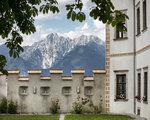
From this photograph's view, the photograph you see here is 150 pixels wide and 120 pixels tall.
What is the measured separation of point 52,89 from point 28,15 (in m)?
22.7

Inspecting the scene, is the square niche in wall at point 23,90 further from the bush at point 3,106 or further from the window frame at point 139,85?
the window frame at point 139,85

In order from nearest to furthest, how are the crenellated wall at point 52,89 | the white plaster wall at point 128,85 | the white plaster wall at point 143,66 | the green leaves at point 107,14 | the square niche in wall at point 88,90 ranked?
1. the green leaves at point 107,14
2. the white plaster wall at point 143,66
3. the white plaster wall at point 128,85
4. the crenellated wall at point 52,89
5. the square niche in wall at point 88,90

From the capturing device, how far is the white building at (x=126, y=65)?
26531mm

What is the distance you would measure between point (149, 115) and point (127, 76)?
17.6 ft

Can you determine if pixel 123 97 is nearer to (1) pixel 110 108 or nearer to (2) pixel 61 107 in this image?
(1) pixel 110 108

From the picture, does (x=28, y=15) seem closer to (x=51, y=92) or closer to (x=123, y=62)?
(x=123, y=62)

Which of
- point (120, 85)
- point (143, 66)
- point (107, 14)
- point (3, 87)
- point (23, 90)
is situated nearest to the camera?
point (107, 14)

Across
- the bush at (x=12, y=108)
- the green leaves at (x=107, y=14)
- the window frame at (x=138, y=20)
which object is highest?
the window frame at (x=138, y=20)


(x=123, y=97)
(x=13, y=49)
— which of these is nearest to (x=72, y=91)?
(x=123, y=97)

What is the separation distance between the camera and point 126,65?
2805cm

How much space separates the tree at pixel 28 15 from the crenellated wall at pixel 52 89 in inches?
851

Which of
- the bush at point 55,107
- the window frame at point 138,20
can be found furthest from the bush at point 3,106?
the window frame at point 138,20

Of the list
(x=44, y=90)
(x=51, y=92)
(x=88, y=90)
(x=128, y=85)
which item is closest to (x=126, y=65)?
(x=128, y=85)

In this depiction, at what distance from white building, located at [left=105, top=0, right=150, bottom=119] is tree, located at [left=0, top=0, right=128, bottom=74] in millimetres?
18016
